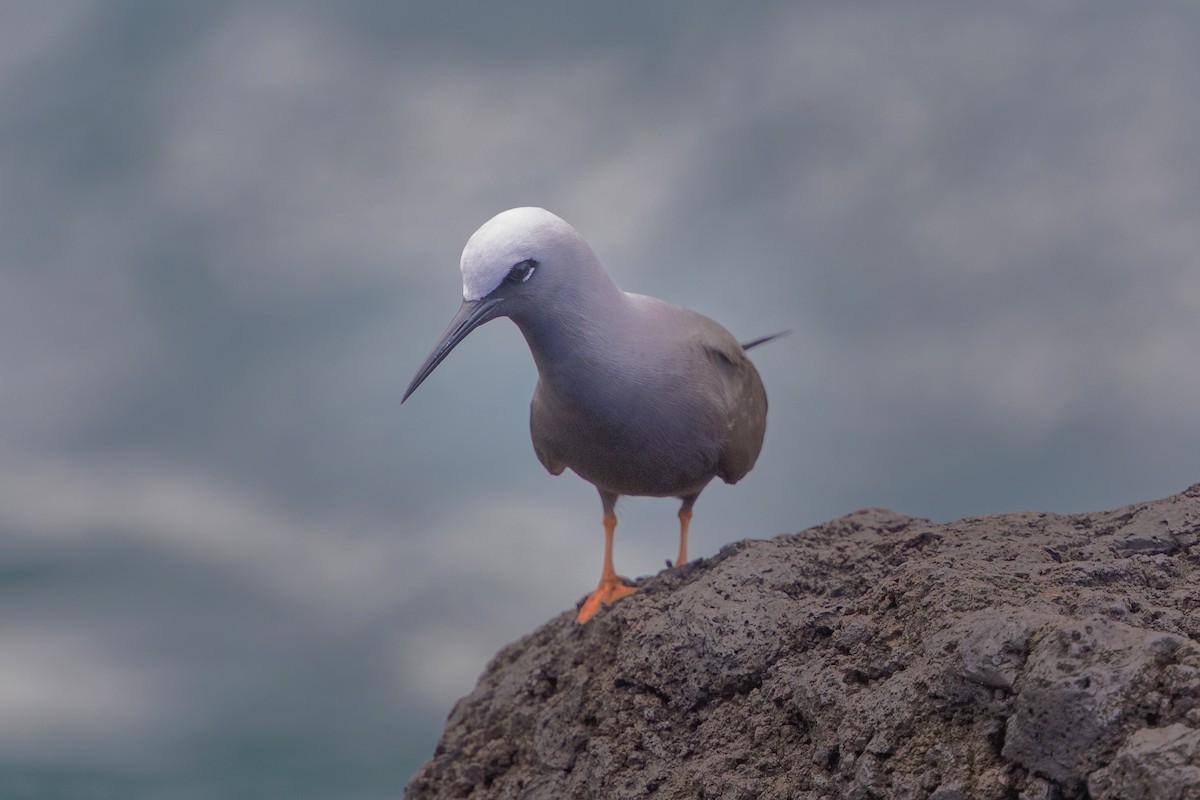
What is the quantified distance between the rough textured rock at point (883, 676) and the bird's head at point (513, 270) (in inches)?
54.9

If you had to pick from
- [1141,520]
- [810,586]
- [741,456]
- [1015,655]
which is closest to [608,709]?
[810,586]

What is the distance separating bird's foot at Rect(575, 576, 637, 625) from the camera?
5770mm

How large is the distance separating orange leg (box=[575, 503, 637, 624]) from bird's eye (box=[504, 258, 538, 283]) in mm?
1660

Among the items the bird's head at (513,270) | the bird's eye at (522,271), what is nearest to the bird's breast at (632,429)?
the bird's head at (513,270)

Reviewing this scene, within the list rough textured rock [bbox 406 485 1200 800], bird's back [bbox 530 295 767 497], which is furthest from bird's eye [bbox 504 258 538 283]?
rough textured rock [bbox 406 485 1200 800]

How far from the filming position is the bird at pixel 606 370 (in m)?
4.93

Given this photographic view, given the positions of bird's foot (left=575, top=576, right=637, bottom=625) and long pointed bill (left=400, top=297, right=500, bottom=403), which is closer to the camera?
long pointed bill (left=400, top=297, right=500, bottom=403)

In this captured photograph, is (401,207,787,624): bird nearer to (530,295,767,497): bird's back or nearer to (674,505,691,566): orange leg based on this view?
(530,295,767,497): bird's back

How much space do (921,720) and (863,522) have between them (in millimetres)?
2178

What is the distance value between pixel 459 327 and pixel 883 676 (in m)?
2.17

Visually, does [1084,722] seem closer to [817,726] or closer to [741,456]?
[817,726]

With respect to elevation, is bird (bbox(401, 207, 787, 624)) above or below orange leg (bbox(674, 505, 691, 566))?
above

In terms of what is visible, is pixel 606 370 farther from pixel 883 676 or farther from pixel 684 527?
pixel 883 676

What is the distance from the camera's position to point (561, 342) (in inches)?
204
